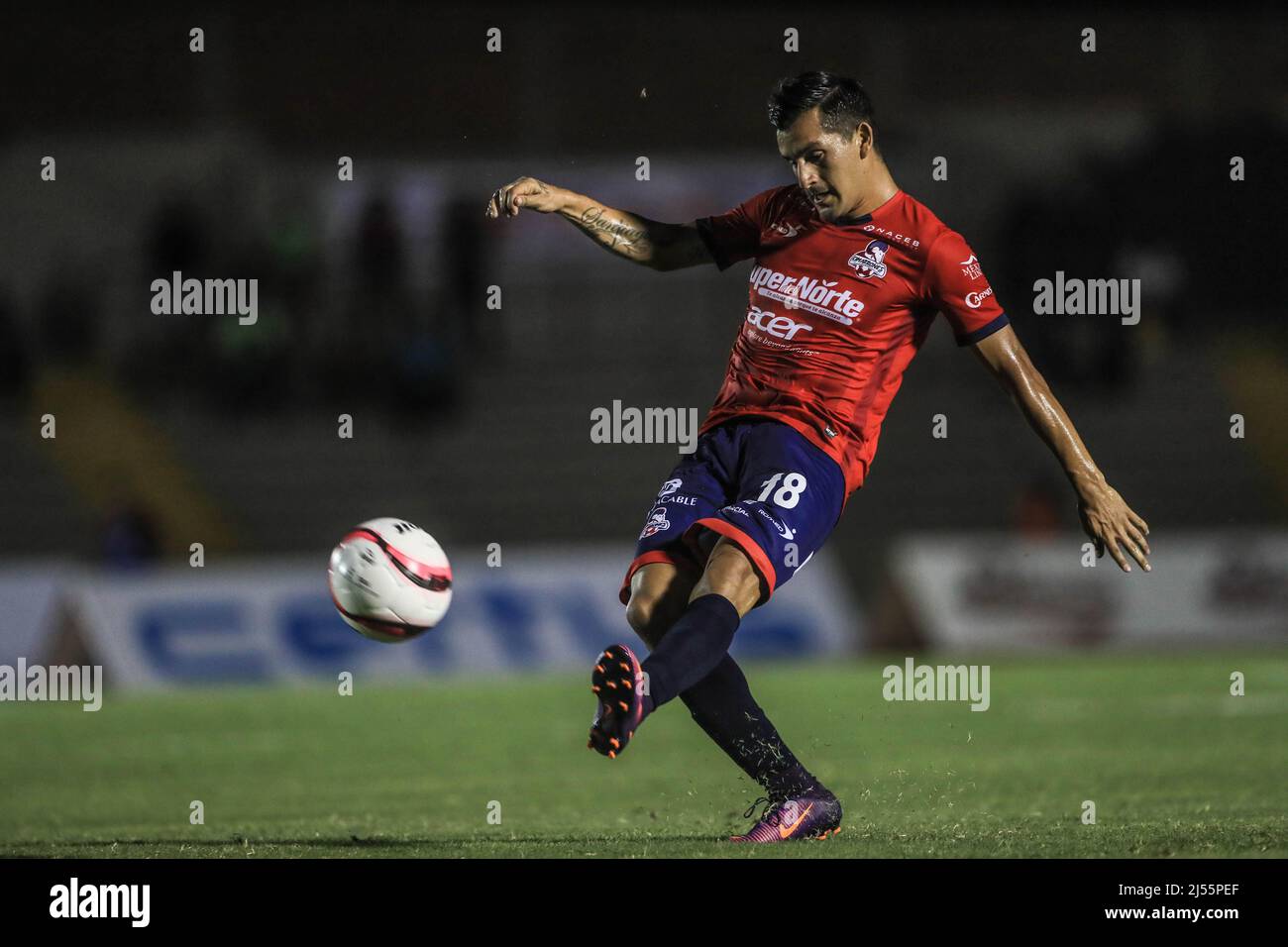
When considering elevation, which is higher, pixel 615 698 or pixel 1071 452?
pixel 1071 452

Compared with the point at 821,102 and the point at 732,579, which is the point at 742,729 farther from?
the point at 821,102

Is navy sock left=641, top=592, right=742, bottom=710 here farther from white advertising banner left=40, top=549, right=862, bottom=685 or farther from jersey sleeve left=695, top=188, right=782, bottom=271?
white advertising banner left=40, top=549, right=862, bottom=685

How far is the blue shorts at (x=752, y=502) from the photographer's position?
629cm

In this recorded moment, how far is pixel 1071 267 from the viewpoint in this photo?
19.5 m

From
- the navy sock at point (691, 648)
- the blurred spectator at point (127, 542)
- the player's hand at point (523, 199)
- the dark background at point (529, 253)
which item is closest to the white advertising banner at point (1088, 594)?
the dark background at point (529, 253)

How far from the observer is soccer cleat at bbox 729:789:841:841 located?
6504mm

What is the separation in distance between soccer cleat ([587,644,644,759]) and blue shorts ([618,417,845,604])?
869mm

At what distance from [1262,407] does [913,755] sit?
14.7 meters

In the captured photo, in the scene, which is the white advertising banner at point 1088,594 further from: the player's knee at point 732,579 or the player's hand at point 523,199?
the player's knee at point 732,579

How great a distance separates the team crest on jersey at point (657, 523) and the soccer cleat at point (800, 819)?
3.55ft

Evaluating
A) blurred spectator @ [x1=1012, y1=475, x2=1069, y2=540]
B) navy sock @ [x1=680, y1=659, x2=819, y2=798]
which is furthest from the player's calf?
blurred spectator @ [x1=1012, y1=475, x2=1069, y2=540]

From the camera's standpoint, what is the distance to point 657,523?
6.57 m

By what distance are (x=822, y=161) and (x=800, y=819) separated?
233 centimetres

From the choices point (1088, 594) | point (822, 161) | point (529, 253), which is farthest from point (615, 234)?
point (529, 253)
